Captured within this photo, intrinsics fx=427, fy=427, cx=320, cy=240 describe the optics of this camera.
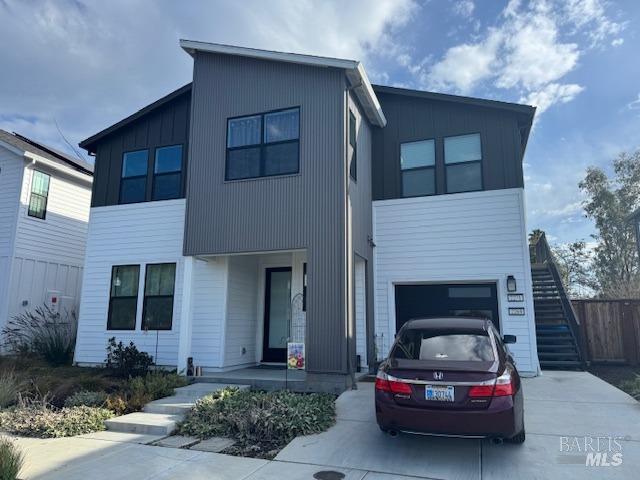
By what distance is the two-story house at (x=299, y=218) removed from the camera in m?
8.81

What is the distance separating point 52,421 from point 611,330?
12762 millimetres

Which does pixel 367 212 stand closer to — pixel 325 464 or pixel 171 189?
pixel 171 189

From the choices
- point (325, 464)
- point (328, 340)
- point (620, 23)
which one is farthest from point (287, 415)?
point (620, 23)

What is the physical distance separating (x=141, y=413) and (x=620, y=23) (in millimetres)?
12414

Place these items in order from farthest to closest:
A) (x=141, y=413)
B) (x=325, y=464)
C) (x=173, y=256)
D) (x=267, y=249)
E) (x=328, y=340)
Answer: (x=173, y=256) < (x=267, y=249) < (x=328, y=340) < (x=141, y=413) < (x=325, y=464)

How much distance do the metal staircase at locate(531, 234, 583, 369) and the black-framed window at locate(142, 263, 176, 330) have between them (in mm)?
9400

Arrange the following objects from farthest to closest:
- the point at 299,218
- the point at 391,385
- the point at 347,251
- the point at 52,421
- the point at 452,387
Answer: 1. the point at 299,218
2. the point at 347,251
3. the point at 52,421
4. the point at 391,385
5. the point at 452,387

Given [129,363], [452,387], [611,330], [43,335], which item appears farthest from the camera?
[43,335]

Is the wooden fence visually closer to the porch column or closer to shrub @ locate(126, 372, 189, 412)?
the porch column

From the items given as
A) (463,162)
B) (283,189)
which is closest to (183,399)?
(283,189)

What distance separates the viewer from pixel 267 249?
8922 millimetres

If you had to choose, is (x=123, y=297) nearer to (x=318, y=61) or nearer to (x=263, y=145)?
(x=263, y=145)

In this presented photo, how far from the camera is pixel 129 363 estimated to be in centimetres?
963

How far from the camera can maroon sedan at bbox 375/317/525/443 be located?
450 centimetres
